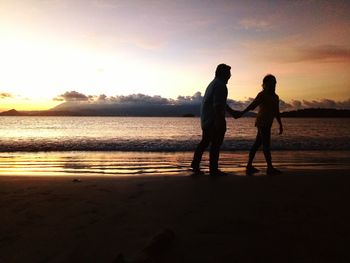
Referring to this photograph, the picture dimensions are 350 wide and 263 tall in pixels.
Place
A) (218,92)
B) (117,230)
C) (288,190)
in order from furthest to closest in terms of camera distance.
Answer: (218,92), (288,190), (117,230)

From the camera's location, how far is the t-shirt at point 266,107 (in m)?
7.50

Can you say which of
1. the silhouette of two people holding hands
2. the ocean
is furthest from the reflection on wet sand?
the ocean

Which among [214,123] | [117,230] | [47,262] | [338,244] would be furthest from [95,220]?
[214,123]

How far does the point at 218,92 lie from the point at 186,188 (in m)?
2.56

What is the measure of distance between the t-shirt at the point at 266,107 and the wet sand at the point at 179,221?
88.4 inches

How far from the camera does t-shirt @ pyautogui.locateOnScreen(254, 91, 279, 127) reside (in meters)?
7.50

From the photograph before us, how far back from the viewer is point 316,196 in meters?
4.66

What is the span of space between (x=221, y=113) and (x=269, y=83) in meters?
1.49

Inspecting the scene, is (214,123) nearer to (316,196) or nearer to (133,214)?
(316,196)

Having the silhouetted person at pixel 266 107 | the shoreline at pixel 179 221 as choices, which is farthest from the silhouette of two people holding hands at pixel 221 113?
the shoreline at pixel 179 221

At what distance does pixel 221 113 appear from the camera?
23.0 feet

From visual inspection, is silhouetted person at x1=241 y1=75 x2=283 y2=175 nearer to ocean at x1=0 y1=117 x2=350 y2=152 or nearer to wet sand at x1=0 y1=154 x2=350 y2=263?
wet sand at x1=0 y1=154 x2=350 y2=263

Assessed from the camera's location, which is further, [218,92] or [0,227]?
[218,92]

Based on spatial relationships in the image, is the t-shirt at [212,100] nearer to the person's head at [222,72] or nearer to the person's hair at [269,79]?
the person's head at [222,72]
